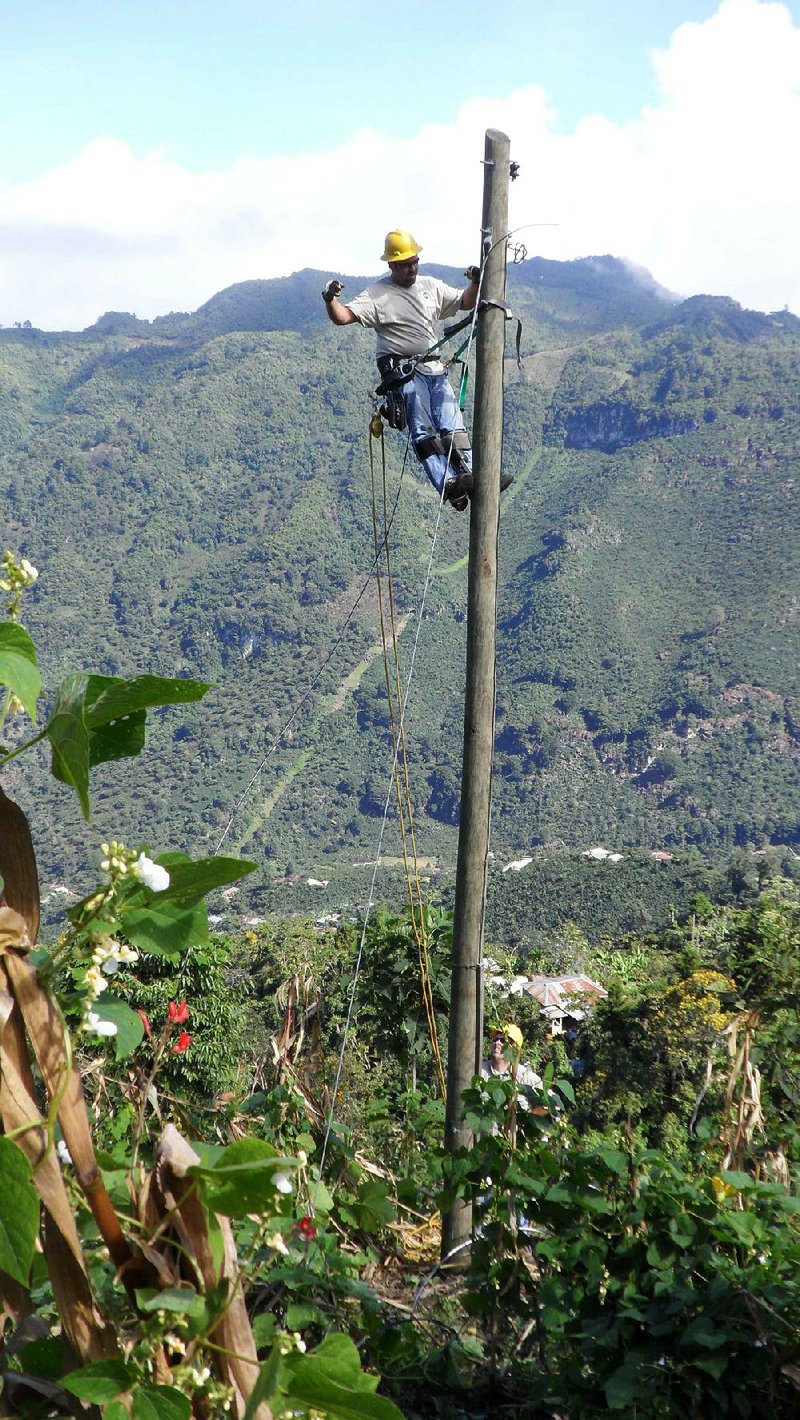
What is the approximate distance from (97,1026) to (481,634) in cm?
362

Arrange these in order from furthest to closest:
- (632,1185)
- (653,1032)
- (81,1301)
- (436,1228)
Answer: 1. (653,1032)
2. (436,1228)
3. (632,1185)
4. (81,1301)

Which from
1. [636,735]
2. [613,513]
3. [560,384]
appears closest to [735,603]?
[636,735]

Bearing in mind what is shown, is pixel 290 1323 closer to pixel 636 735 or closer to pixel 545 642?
pixel 636 735

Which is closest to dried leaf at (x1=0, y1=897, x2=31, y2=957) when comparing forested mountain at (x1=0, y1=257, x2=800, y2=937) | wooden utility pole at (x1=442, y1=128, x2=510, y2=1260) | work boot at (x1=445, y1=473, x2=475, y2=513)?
wooden utility pole at (x1=442, y1=128, x2=510, y2=1260)

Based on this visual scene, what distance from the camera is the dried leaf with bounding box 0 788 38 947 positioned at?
2.06 feet

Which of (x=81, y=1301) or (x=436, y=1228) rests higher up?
(x=81, y=1301)

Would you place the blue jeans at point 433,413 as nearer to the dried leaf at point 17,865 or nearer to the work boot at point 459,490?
the work boot at point 459,490

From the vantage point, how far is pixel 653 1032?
11797 mm

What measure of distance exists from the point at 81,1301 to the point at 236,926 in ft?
118

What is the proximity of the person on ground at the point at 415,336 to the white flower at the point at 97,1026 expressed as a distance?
159 inches

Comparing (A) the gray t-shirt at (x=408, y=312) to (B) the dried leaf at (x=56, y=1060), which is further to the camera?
(A) the gray t-shirt at (x=408, y=312)

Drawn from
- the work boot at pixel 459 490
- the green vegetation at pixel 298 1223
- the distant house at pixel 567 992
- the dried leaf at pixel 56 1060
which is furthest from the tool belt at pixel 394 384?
the distant house at pixel 567 992

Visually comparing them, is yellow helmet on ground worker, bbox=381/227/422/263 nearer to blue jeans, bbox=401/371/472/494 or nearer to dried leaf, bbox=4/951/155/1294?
blue jeans, bbox=401/371/472/494

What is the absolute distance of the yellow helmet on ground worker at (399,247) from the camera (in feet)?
15.5
